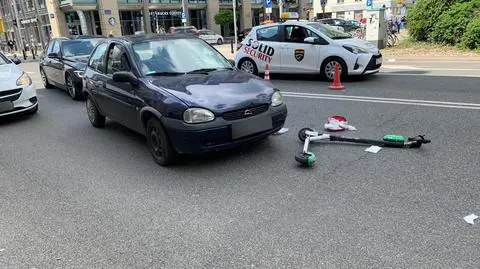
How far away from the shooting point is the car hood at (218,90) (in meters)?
4.85

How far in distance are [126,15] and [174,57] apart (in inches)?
1764

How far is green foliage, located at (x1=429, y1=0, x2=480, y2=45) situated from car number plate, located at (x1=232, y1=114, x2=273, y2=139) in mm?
13898

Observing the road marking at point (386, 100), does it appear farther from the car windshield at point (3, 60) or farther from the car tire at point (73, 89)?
the car windshield at point (3, 60)

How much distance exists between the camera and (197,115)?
4781 mm

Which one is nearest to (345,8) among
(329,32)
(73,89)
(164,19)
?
(164,19)

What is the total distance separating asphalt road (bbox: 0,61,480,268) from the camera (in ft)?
10.8

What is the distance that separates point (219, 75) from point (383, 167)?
242cm

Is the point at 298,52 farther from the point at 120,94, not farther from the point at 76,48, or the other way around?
the point at 120,94

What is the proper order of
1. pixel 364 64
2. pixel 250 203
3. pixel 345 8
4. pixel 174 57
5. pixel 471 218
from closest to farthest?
1. pixel 471 218
2. pixel 250 203
3. pixel 174 57
4. pixel 364 64
5. pixel 345 8

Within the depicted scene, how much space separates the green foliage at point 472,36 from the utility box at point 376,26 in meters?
3.37

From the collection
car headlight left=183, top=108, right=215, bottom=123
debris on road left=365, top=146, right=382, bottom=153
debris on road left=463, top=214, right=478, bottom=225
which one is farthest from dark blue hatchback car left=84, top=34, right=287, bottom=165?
debris on road left=463, top=214, right=478, bottom=225

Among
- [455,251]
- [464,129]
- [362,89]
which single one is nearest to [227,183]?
[455,251]

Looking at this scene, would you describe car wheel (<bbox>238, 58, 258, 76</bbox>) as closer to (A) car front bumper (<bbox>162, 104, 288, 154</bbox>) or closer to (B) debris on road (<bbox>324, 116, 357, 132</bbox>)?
(B) debris on road (<bbox>324, 116, 357, 132</bbox>)

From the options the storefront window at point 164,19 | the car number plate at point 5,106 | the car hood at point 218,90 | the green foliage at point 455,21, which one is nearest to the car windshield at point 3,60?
the car number plate at point 5,106
